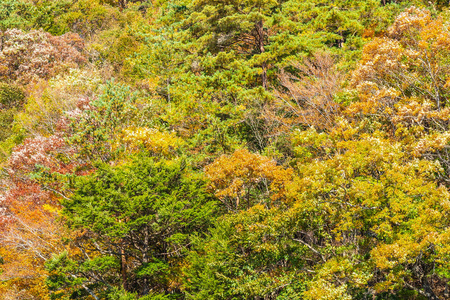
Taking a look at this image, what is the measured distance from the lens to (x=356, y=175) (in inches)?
559

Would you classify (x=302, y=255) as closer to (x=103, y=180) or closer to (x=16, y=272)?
(x=103, y=180)

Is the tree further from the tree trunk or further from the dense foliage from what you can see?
the tree trunk

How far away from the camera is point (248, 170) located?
18.4 metres

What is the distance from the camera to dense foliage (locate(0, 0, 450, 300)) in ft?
42.3

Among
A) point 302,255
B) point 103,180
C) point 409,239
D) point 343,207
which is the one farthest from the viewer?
point 103,180

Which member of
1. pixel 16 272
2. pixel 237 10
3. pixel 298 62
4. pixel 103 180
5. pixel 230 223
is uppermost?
pixel 237 10

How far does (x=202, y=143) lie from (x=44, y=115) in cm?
1417

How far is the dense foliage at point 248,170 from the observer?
12.9 meters

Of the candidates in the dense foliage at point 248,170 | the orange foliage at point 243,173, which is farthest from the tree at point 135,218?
the orange foliage at point 243,173

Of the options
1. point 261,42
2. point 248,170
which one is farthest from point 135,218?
point 261,42

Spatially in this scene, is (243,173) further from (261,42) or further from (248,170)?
(261,42)

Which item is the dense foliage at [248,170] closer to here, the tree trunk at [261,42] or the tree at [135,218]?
the tree at [135,218]

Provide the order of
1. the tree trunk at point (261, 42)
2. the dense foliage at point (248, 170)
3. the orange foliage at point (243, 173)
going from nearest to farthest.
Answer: the dense foliage at point (248, 170) → the orange foliage at point (243, 173) → the tree trunk at point (261, 42)

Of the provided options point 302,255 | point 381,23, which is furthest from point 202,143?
point 381,23
